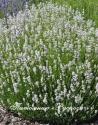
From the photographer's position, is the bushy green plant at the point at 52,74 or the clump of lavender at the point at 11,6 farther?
the clump of lavender at the point at 11,6

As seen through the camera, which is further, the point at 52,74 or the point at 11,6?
the point at 11,6

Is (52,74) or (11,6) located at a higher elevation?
(11,6)

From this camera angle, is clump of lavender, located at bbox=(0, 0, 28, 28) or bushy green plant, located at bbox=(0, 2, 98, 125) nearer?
bushy green plant, located at bbox=(0, 2, 98, 125)

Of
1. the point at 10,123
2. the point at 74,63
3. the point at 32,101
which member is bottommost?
the point at 10,123

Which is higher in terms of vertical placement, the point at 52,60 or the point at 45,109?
the point at 52,60

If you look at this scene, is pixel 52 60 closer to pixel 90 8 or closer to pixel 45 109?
pixel 45 109

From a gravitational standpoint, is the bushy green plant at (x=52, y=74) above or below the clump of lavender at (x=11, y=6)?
below

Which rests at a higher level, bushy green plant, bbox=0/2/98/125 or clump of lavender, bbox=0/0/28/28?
clump of lavender, bbox=0/0/28/28

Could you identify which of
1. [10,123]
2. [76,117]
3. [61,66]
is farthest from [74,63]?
[10,123]
